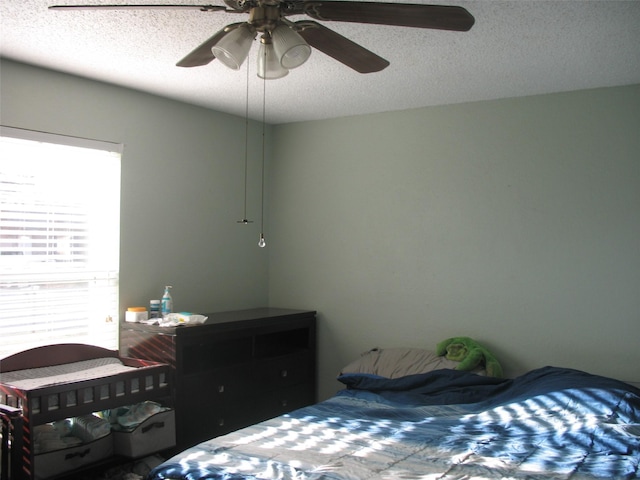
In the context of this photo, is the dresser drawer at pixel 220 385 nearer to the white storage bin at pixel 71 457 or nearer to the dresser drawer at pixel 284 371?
the dresser drawer at pixel 284 371

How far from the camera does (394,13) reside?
185 cm

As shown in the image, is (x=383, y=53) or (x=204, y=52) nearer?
(x=204, y=52)

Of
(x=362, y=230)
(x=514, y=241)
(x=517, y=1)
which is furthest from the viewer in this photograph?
(x=362, y=230)

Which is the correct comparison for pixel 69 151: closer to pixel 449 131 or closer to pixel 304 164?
pixel 304 164

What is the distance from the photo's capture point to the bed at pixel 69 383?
2.59m

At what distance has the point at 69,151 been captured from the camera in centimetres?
338

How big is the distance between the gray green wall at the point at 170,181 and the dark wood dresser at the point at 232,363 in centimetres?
30

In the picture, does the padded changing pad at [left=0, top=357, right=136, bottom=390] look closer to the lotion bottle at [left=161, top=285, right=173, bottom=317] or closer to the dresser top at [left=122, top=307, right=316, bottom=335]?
the dresser top at [left=122, top=307, right=316, bottom=335]

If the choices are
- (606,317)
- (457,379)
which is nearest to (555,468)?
(457,379)

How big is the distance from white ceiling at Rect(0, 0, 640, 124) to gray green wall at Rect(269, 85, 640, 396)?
268 millimetres

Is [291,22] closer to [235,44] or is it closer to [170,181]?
[235,44]

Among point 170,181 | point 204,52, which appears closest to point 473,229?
point 170,181

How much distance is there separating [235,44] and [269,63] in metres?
0.20

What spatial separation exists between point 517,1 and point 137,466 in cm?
293
